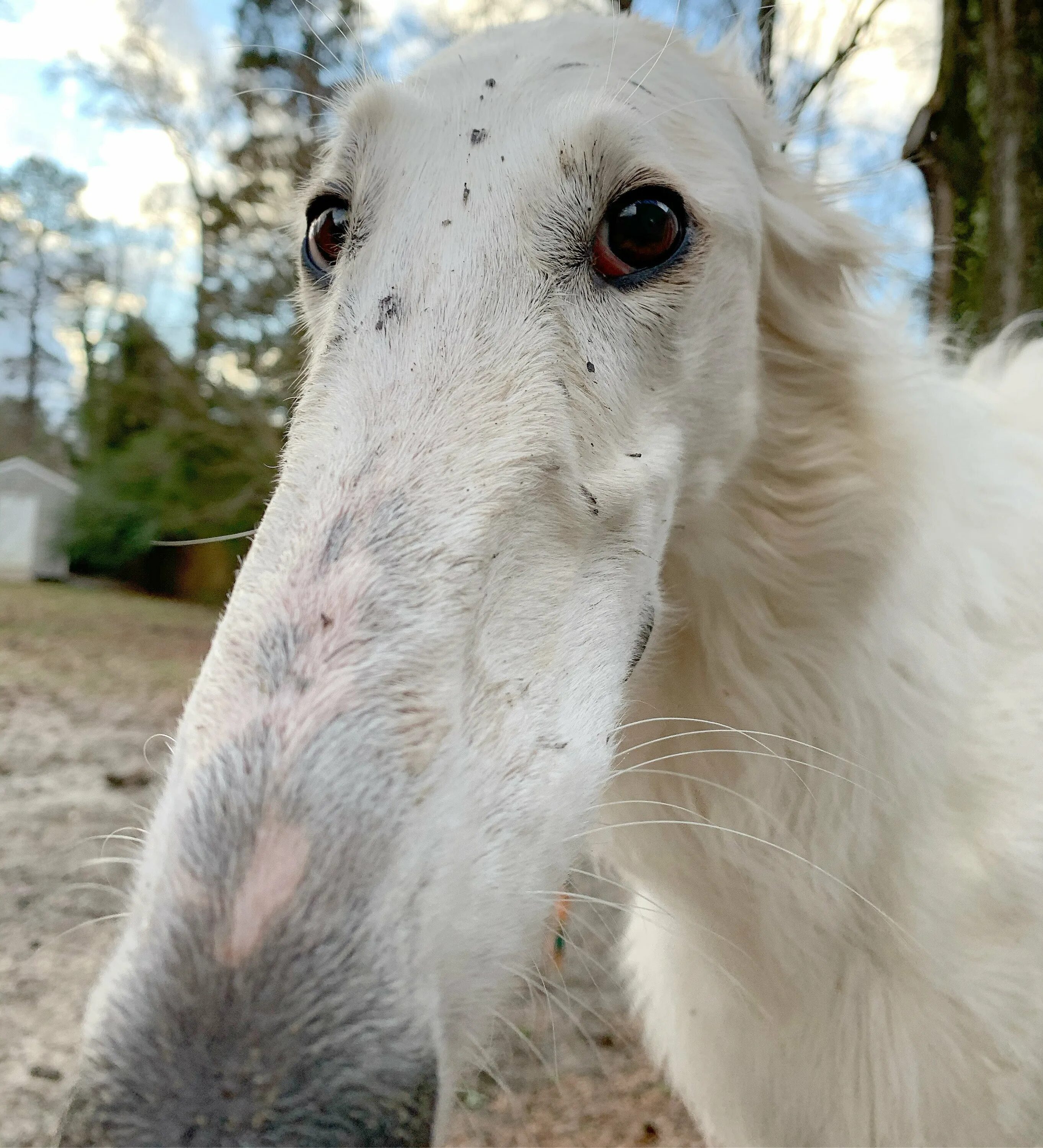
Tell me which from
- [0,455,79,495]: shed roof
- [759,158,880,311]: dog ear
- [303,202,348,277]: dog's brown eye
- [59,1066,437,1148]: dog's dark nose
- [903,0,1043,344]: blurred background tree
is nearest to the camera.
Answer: [59,1066,437,1148]: dog's dark nose

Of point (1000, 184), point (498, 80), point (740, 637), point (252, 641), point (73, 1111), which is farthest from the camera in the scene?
point (1000, 184)

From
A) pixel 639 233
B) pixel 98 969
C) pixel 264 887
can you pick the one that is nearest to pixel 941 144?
pixel 639 233

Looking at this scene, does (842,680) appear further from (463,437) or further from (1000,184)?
(1000,184)

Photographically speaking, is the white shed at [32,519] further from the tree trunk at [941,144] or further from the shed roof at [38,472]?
the tree trunk at [941,144]

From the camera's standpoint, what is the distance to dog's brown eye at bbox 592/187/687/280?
1.45m

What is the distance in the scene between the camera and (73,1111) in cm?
81

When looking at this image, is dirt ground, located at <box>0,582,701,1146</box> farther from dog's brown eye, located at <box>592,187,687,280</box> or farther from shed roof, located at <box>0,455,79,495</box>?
shed roof, located at <box>0,455,79,495</box>

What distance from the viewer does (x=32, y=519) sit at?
11.8 meters

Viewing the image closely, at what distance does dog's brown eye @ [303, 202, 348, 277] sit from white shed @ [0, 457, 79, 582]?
983 centimetres

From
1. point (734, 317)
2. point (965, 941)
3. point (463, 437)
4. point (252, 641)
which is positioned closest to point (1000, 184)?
point (734, 317)

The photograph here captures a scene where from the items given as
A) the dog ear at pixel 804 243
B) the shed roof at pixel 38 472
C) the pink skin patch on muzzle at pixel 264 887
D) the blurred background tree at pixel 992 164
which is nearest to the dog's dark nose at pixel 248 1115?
the pink skin patch on muzzle at pixel 264 887

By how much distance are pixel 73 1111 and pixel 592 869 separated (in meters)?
1.60

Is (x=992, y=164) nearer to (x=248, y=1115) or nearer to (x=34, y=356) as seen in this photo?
(x=248, y=1115)

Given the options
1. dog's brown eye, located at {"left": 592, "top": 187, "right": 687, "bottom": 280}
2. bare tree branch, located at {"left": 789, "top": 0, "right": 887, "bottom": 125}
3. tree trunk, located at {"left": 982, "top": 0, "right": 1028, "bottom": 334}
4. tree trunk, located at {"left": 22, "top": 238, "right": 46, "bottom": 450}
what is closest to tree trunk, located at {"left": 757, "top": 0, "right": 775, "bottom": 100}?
bare tree branch, located at {"left": 789, "top": 0, "right": 887, "bottom": 125}
